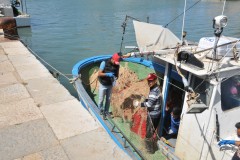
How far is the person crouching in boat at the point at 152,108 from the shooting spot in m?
5.75

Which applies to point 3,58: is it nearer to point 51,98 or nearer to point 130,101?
point 51,98

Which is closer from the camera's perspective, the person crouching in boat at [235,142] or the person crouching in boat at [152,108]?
the person crouching in boat at [235,142]

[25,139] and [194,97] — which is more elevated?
[194,97]

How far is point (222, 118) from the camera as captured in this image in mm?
4770

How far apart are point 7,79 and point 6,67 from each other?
120 cm

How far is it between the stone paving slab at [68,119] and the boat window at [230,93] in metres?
2.59

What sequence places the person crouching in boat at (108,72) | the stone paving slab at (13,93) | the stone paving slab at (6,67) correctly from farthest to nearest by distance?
1. the stone paving slab at (6,67)
2. the stone paving slab at (13,93)
3. the person crouching in boat at (108,72)

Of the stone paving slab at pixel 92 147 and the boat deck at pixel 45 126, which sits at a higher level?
the boat deck at pixel 45 126

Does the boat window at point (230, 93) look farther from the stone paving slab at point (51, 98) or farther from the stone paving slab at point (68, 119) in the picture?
the stone paving slab at point (51, 98)

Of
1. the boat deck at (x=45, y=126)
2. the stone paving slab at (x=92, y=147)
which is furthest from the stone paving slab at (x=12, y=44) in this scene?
the stone paving slab at (x=92, y=147)

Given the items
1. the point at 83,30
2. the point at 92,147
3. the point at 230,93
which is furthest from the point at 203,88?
the point at 83,30

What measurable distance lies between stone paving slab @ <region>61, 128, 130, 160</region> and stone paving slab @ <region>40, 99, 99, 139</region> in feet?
0.67

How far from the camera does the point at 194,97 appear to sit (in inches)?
181

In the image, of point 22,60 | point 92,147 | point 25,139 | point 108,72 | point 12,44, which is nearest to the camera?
point 92,147
